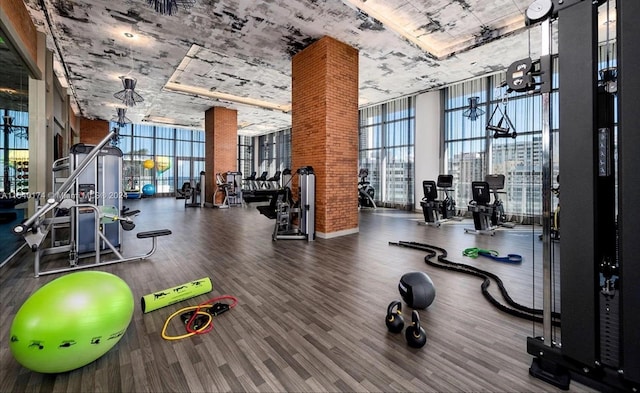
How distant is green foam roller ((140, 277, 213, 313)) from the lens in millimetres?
2660

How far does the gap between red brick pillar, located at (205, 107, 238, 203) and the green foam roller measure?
9.51 meters

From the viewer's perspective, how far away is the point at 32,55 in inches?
211

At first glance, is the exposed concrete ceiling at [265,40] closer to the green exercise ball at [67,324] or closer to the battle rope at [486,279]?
the battle rope at [486,279]

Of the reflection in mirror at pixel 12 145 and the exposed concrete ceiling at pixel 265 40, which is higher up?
the exposed concrete ceiling at pixel 265 40

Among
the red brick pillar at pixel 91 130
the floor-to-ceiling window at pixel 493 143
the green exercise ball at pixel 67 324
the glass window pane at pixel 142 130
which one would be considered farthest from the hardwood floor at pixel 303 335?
the glass window pane at pixel 142 130

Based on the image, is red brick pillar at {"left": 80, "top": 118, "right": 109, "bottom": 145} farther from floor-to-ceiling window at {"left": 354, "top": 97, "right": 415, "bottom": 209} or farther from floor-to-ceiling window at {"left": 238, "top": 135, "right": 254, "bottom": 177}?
floor-to-ceiling window at {"left": 354, "top": 97, "right": 415, "bottom": 209}

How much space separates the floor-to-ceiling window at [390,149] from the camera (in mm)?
10909

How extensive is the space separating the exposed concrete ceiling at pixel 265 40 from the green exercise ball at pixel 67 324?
494 centimetres

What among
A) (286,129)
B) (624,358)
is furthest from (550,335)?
(286,129)

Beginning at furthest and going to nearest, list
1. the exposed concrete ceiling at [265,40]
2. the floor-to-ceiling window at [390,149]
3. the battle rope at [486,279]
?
the floor-to-ceiling window at [390,149]
the exposed concrete ceiling at [265,40]
the battle rope at [486,279]

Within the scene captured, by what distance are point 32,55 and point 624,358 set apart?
8.55 m

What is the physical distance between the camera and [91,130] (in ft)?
48.6

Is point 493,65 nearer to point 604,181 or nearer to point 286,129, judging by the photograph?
point 604,181

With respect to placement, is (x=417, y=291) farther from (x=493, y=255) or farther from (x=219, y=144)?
(x=219, y=144)
